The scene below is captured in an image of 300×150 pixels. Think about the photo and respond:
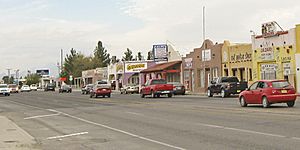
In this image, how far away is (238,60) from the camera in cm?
5234

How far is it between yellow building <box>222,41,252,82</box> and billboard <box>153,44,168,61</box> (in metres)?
28.9

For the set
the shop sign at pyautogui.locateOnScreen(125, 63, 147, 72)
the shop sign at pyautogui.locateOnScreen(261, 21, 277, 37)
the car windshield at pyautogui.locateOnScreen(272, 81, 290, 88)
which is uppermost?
the shop sign at pyautogui.locateOnScreen(261, 21, 277, 37)

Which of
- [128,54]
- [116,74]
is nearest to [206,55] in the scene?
[116,74]

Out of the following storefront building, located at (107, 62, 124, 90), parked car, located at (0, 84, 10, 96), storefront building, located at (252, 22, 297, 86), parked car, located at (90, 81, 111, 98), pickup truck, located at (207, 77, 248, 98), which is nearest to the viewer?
pickup truck, located at (207, 77, 248, 98)

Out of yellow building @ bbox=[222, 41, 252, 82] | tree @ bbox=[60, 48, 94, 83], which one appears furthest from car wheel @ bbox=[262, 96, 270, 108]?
tree @ bbox=[60, 48, 94, 83]

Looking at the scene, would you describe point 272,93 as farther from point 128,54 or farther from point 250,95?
point 128,54

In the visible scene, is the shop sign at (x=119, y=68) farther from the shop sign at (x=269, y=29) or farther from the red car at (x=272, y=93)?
the red car at (x=272, y=93)

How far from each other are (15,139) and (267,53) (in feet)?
114

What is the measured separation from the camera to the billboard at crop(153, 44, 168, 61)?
274 feet

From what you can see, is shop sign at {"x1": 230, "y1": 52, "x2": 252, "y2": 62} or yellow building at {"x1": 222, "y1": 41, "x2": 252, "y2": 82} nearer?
shop sign at {"x1": 230, "y1": 52, "x2": 252, "y2": 62}

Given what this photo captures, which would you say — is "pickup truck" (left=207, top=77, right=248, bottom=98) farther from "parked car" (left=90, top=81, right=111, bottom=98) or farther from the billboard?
the billboard

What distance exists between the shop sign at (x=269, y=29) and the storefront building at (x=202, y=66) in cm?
859

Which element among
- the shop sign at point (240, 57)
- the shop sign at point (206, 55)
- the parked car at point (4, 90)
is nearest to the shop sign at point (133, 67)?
the parked car at point (4, 90)

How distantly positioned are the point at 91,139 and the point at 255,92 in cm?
1334
